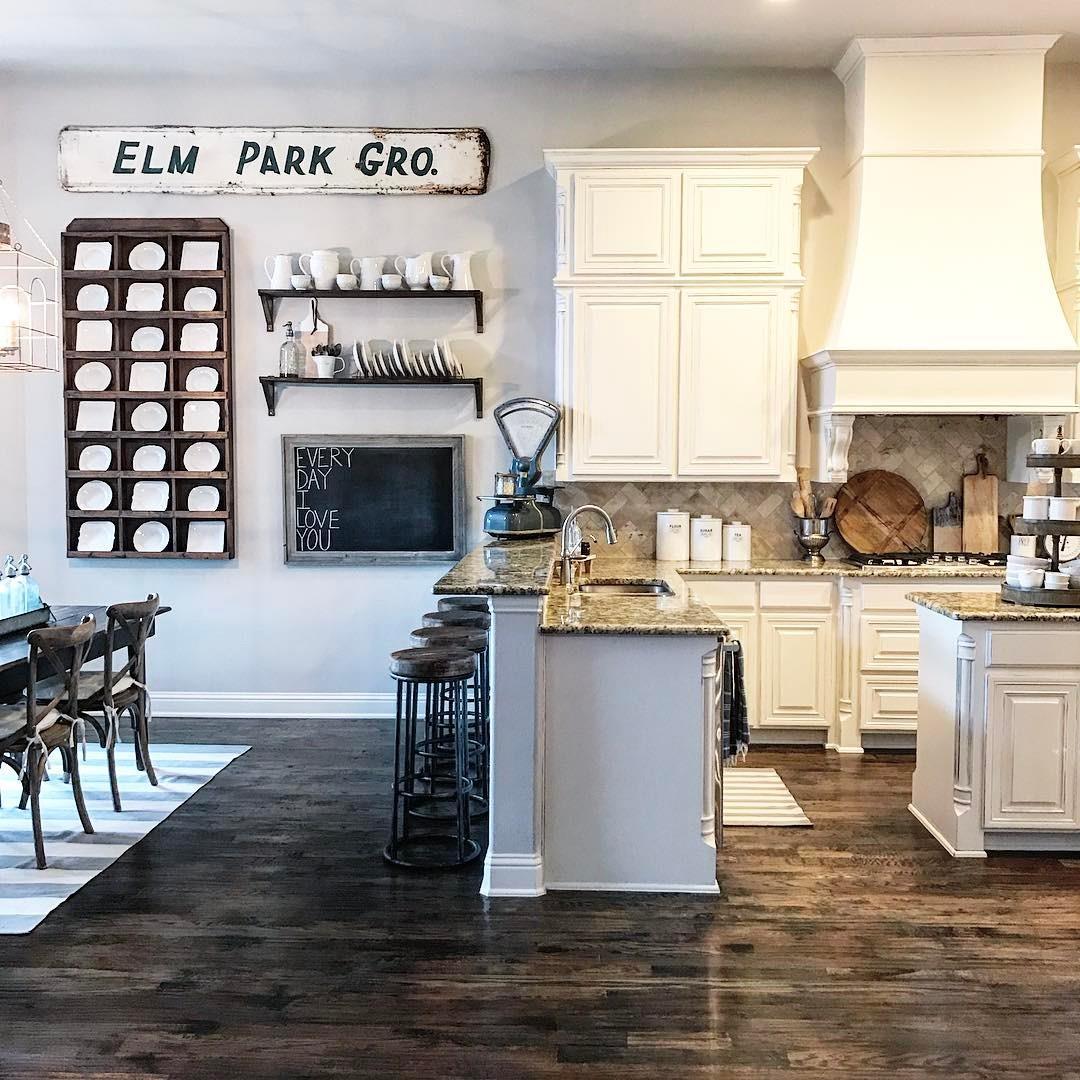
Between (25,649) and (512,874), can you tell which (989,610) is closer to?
(512,874)

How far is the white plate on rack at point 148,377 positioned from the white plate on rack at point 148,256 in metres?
0.48

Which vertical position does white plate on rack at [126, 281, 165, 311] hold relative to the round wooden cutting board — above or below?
above

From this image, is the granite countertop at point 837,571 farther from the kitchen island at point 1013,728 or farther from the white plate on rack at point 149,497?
the white plate on rack at point 149,497

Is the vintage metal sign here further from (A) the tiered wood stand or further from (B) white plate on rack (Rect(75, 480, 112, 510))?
(A) the tiered wood stand

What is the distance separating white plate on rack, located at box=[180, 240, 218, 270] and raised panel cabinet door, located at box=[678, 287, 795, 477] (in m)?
2.39

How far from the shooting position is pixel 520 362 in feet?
18.1

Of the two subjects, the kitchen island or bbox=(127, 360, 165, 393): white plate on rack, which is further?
bbox=(127, 360, 165, 393): white plate on rack

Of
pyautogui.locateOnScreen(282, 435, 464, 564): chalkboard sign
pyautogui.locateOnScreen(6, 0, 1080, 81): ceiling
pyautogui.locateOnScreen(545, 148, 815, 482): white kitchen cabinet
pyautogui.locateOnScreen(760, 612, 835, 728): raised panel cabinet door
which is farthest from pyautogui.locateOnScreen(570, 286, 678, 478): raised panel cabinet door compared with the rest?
pyautogui.locateOnScreen(6, 0, 1080, 81): ceiling

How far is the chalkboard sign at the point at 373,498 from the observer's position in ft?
18.2

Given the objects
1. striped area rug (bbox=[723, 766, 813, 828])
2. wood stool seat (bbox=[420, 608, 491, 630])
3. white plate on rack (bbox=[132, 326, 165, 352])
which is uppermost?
white plate on rack (bbox=[132, 326, 165, 352])

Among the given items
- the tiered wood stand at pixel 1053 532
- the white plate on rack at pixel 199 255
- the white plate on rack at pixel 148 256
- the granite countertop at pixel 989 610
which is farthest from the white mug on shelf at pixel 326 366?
the tiered wood stand at pixel 1053 532

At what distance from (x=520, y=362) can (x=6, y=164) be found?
2.79m

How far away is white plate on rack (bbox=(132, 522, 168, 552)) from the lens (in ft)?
18.4

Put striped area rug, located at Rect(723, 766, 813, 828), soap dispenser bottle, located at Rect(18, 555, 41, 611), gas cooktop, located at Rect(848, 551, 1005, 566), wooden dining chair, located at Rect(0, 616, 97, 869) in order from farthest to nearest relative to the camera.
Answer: gas cooktop, located at Rect(848, 551, 1005, 566) < soap dispenser bottle, located at Rect(18, 555, 41, 611) < striped area rug, located at Rect(723, 766, 813, 828) < wooden dining chair, located at Rect(0, 616, 97, 869)
